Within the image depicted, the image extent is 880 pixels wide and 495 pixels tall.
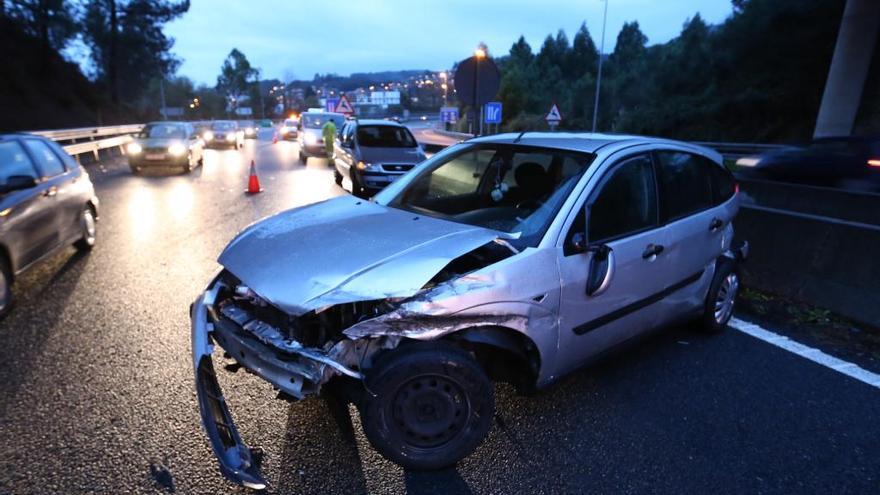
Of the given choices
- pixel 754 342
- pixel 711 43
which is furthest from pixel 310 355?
pixel 711 43

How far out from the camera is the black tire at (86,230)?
639 cm

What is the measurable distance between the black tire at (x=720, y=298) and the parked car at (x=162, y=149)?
14.6 metres

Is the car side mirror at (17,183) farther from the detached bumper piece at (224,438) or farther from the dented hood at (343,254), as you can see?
the detached bumper piece at (224,438)

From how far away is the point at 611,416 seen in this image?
3.19 m

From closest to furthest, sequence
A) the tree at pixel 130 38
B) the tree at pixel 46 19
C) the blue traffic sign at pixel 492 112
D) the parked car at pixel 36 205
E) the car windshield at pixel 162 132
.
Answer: the parked car at pixel 36 205 < the car windshield at pixel 162 132 < the blue traffic sign at pixel 492 112 < the tree at pixel 46 19 < the tree at pixel 130 38

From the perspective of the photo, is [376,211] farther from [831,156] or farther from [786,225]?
[831,156]

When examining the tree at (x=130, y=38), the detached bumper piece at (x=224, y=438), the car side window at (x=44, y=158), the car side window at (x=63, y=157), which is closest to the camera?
the detached bumper piece at (x=224, y=438)

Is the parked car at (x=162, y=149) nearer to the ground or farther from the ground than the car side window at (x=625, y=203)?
nearer to the ground

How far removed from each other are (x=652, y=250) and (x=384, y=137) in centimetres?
982

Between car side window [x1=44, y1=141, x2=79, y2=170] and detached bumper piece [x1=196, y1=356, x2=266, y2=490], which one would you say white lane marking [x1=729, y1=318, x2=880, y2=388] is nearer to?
detached bumper piece [x1=196, y1=356, x2=266, y2=490]

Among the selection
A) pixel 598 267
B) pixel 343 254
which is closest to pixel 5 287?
pixel 343 254

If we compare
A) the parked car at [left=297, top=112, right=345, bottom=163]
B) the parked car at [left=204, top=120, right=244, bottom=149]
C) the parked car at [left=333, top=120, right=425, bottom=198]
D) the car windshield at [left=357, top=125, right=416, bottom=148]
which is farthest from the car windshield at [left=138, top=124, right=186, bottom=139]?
Result: the parked car at [left=204, top=120, right=244, bottom=149]

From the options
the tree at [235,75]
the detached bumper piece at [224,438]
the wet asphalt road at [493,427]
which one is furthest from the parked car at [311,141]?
the tree at [235,75]

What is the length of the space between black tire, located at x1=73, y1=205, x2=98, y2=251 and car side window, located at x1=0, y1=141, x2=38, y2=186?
3.23 ft
